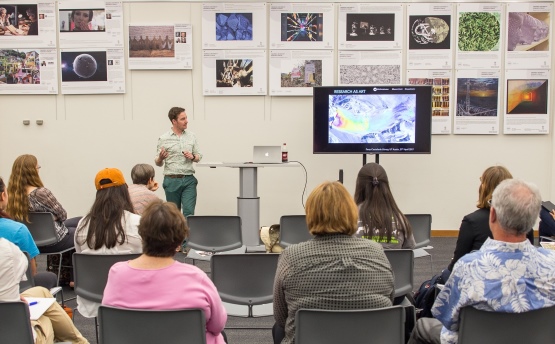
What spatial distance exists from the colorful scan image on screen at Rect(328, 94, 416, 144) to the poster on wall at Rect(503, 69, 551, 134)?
4.87 ft

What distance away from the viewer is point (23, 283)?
3.58 m

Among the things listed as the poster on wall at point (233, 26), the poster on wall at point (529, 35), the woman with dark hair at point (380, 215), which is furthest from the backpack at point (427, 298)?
the poster on wall at point (529, 35)

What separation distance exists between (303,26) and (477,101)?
2381 millimetres

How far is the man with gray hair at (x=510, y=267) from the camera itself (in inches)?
92.8

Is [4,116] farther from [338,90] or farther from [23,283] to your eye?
[23,283]

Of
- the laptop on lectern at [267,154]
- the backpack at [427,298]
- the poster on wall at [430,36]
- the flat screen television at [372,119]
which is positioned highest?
the poster on wall at [430,36]

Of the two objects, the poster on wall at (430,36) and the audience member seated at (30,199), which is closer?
the audience member seated at (30,199)

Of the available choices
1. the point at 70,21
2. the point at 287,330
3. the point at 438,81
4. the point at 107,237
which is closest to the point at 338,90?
the point at 438,81

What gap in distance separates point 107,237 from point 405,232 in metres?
1.81

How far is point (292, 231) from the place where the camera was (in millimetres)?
4891

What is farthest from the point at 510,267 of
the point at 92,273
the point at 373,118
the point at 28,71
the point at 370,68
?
the point at 28,71

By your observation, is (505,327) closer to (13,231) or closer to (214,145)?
(13,231)

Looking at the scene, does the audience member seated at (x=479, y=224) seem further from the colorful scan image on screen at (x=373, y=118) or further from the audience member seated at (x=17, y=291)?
the colorful scan image on screen at (x=373, y=118)

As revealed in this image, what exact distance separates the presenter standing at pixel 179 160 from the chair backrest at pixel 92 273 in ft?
11.8
